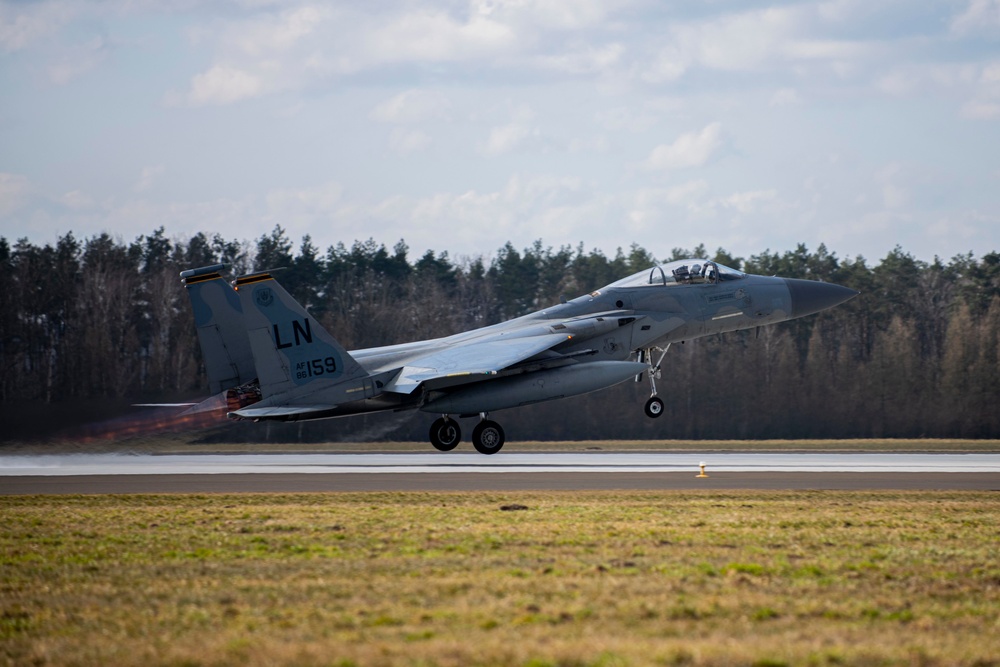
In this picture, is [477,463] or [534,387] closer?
[534,387]

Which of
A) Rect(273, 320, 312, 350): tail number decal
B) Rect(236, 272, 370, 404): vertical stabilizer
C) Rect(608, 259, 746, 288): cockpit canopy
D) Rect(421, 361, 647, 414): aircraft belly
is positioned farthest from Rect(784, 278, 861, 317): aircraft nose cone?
Rect(273, 320, 312, 350): tail number decal

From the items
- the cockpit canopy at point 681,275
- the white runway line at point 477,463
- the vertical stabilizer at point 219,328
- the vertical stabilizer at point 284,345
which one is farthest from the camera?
the white runway line at point 477,463

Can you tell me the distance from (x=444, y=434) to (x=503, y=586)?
51.4 feet

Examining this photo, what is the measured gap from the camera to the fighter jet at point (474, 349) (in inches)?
928

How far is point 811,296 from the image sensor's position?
27.7m

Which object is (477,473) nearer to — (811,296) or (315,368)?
(315,368)

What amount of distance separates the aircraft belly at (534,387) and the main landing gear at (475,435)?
1285 mm

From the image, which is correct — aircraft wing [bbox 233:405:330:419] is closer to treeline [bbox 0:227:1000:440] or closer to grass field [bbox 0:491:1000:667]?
grass field [bbox 0:491:1000:667]

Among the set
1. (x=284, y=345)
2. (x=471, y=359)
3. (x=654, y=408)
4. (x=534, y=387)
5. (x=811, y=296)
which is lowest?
(x=654, y=408)

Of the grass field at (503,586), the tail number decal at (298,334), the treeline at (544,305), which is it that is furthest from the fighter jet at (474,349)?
the treeline at (544,305)

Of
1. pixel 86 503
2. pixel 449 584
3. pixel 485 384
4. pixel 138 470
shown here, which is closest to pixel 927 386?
pixel 485 384

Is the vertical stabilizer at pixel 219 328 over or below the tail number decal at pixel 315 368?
over

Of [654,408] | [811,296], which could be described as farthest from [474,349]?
[811,296]

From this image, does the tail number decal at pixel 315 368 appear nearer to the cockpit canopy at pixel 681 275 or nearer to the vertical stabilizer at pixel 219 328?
the vertical stabilizer at pixel 219 328
